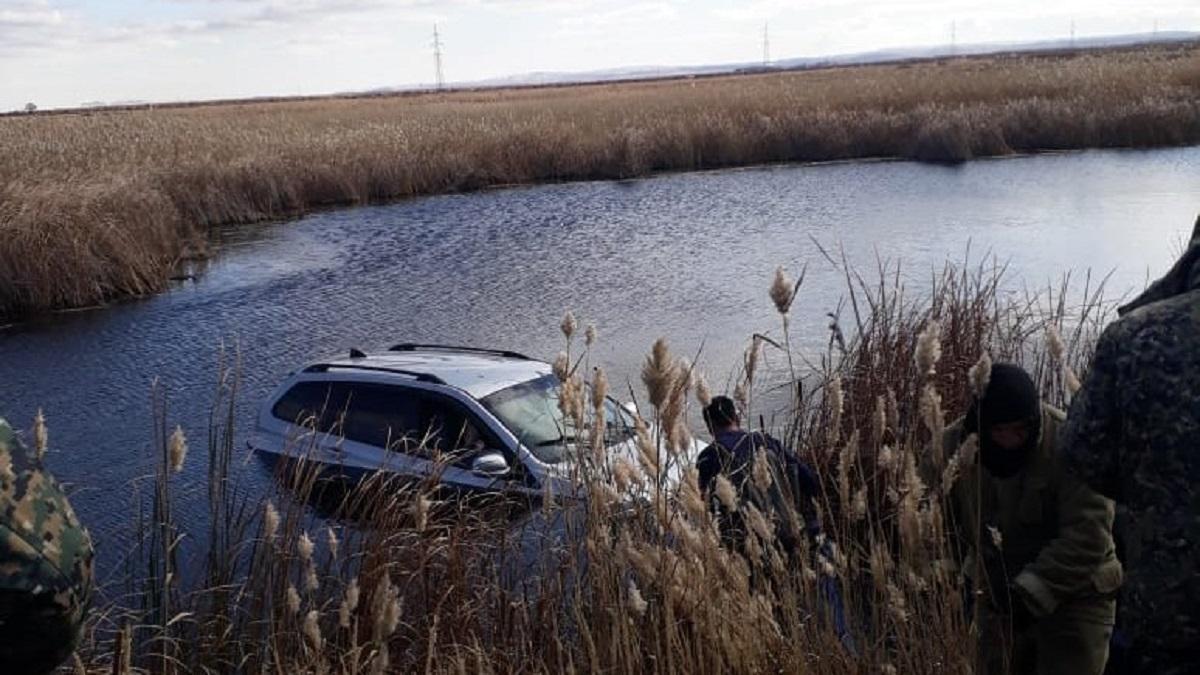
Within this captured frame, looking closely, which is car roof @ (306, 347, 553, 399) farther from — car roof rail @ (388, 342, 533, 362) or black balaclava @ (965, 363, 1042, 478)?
black balaclava @ (965, 363, 1042, 478)

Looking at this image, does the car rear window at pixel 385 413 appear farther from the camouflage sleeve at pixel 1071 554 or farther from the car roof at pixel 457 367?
the camouflage sleeve at pixel 1071 554

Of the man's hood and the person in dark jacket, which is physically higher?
the man's hood

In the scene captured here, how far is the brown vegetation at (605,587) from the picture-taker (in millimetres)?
3592

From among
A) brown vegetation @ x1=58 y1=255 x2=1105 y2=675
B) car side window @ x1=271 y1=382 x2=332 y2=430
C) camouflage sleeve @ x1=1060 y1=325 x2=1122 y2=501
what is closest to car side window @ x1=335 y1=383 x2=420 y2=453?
car side window @ x1=271 y1=382 x2=332 y2=430

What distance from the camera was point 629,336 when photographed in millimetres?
17484

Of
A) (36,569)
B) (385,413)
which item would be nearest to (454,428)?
(385,413)

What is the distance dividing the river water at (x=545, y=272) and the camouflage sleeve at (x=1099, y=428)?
7.65 meters

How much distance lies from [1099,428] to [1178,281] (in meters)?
0.40

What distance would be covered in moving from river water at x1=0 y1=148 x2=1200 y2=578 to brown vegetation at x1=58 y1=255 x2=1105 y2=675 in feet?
14.7

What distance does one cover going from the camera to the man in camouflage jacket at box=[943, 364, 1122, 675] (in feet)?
13.9

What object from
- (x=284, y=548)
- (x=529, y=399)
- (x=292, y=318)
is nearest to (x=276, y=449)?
(x=529, y=399)

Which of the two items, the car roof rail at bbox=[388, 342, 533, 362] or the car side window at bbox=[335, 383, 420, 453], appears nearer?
the car side window at bbox=[335, 383, 420, 453]

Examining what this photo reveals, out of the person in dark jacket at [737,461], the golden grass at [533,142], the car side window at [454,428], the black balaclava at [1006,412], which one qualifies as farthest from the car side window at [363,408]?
the golden grass at [533,142]

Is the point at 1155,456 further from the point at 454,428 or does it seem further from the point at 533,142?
the point at 533,142
